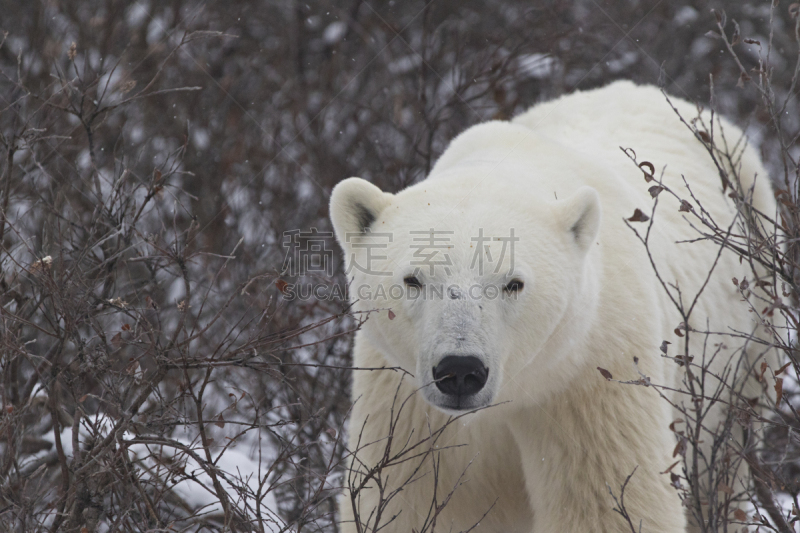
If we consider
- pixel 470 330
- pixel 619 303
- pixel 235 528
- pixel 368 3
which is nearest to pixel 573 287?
pixel 619 303

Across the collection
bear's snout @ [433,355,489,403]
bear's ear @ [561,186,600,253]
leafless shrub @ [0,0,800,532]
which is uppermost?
leafless shrub @ [0,0,800,532]

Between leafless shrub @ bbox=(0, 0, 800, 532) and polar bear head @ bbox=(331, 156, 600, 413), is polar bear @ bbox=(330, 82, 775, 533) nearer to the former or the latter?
polar bear head @ bbox=(331, 156, 600, 413)

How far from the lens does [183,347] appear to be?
2.33m

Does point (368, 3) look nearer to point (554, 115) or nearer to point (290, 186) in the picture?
point (290, 186)

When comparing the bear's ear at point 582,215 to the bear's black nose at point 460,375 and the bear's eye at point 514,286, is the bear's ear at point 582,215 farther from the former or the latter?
the bear's black nose at point 460,375

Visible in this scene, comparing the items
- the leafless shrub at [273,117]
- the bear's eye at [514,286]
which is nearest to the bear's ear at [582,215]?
the bear's eye at [514,286]

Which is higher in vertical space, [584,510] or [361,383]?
[361,383]

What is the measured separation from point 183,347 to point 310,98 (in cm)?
536

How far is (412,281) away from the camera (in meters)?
2.47

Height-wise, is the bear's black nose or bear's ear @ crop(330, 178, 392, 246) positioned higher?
bear's ear @ crop(330, 178, 392, 246)

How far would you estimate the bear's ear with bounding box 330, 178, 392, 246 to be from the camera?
2.71 meters

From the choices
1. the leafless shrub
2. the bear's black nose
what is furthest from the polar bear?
the leafless shrub

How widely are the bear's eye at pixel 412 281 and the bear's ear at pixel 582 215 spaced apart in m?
0.54

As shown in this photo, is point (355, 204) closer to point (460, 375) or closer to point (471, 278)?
point (471, 278)
